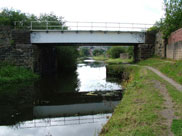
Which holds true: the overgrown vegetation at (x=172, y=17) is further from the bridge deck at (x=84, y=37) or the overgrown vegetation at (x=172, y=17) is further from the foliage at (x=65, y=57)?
the foliage at (x=65, y=57)

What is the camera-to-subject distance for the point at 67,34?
74.5 feet

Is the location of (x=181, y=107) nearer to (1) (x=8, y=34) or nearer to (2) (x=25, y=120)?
(2) (x=25, y=120)

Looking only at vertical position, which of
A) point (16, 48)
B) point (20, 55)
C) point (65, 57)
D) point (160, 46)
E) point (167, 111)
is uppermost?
point (160, 46)

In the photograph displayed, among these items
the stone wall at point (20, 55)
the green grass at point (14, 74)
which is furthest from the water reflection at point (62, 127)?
the stone wall at point (20, 55)

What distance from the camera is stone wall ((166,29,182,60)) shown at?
1787 centimetres

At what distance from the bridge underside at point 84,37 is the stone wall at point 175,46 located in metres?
4.26

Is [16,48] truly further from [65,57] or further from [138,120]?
[138,120]

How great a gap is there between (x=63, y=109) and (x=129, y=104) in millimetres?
4307

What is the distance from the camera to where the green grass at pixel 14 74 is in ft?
60.8

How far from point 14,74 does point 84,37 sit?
894cm

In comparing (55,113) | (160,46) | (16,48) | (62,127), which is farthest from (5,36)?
(160,46)

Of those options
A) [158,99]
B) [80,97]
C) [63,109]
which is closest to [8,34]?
[80,97]

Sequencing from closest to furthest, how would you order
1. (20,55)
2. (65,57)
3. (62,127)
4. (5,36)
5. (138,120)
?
1. (138,120)
2. (62,127)
3. (5,36)
4. (20,55)
5. (65,57)

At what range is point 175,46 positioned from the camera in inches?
755
